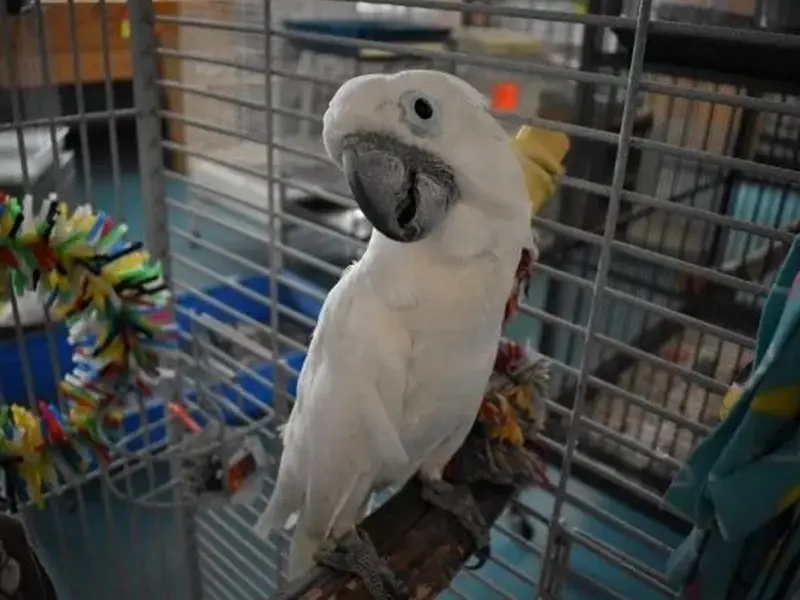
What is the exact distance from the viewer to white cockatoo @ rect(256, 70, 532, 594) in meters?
0.59

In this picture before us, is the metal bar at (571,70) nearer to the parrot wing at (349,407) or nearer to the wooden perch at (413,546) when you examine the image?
the parrot wing at (349,407)

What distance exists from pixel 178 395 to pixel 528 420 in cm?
81

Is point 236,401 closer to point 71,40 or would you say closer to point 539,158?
point 71,40

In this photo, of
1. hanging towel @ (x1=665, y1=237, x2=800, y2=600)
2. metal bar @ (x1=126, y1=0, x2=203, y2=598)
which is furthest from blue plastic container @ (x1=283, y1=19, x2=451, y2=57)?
hanging towel @ (x1=665, y1=237, x2=800, y2=600)

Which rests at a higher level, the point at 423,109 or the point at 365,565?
the point at 423,109

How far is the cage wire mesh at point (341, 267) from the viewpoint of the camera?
94 cm

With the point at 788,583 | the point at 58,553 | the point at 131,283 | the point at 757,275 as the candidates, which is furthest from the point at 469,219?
the point at 58,553

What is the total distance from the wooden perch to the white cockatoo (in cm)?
2

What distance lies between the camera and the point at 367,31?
170 cm

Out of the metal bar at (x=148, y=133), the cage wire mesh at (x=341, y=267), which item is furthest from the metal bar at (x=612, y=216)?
the metal bar at (x=148, y=133)

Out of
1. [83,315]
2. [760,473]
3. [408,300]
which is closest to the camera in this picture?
[760,473]

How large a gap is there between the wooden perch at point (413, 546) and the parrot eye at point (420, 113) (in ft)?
1.27

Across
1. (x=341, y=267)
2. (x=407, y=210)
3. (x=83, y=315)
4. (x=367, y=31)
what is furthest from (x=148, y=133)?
(x=407, y=210)

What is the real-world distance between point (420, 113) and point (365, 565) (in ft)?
1.34
